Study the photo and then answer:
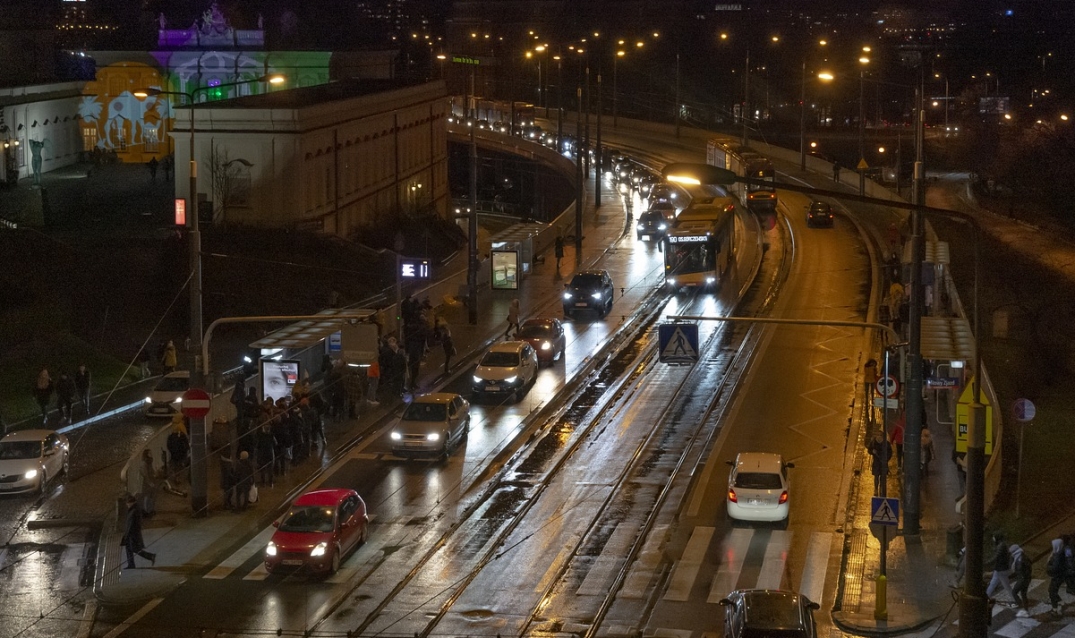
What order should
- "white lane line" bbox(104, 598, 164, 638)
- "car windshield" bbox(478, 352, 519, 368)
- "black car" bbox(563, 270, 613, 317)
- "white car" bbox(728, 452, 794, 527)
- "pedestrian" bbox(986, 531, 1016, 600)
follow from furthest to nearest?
1. "black car" bbox(563, 270, 613, 317)
2. "car windshield" bbox(478, 352, 519, 368)
3. "white car" bbox(728, 452, 794, 527)
4. "pedestrian" bbox(986, 531, 1016, 600)
5. "white lane line" bbox(104, 598, 164, 638)

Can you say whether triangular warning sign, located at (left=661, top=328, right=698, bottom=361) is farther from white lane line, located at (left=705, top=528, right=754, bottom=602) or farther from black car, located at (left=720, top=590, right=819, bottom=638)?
black car, located at (left=720, top=590, right=819, bottom=638)

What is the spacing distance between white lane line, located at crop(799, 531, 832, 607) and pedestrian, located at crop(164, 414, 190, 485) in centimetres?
1347

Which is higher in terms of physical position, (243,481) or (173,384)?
(173,384)

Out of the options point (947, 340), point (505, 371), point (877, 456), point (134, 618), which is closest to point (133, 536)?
point (134, 618)

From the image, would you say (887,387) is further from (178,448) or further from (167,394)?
(167,394)

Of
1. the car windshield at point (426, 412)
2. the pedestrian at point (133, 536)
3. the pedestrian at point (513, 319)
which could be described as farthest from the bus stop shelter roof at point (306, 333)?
the pedestrian at point (133, 536)

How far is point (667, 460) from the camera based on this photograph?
103ft

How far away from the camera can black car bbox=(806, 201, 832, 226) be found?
65562 millimetres

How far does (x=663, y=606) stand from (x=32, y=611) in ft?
33.5

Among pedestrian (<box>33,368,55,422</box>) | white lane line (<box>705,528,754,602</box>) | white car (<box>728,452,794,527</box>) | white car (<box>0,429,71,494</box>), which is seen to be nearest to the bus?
white car (<box>728,452,794,527</box>)

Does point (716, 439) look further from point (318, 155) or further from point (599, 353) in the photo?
point (318, 155)

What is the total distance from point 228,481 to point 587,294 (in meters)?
21.8

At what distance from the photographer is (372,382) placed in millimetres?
35375

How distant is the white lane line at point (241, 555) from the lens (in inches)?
914
